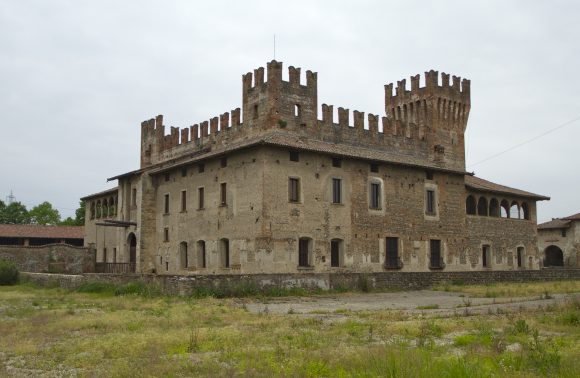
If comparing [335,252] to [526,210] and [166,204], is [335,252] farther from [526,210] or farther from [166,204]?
[526,210]

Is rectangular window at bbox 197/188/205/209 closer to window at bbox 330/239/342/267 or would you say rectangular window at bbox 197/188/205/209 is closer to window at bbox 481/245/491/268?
window at bbox 330/239/342/267

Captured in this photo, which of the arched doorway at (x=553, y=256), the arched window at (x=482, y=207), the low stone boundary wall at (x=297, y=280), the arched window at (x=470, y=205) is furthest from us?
the arched doorway at (x=553, y=256)

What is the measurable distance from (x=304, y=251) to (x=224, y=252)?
3851mm

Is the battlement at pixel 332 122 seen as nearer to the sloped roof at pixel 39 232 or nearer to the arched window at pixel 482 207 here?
the arched window at pixel 482 207

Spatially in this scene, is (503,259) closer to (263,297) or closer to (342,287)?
(342,287)

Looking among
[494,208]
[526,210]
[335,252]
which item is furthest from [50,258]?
[526,210]

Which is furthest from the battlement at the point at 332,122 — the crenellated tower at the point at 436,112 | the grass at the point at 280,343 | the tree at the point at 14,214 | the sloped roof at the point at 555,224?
the tree at the point at 14,214

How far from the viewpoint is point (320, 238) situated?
2822 cm

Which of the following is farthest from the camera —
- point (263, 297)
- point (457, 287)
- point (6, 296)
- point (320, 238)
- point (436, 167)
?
point (436, 167)

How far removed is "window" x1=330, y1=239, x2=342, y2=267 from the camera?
2883 centimetres

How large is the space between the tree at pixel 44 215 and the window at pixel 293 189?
2021 inches

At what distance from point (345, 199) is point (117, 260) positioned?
15.8 m

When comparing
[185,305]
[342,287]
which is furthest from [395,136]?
[185,305]

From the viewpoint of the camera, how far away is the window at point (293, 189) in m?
27.8
